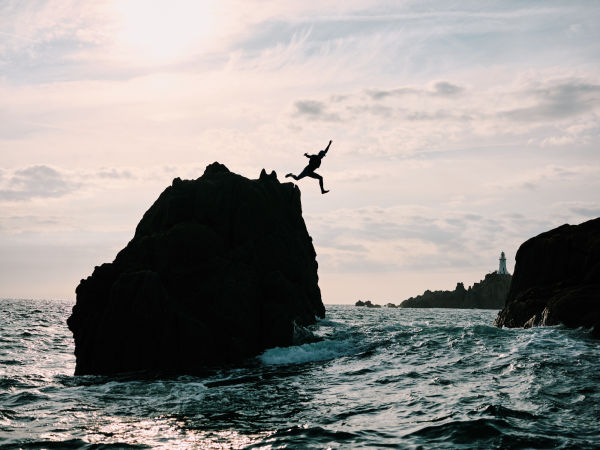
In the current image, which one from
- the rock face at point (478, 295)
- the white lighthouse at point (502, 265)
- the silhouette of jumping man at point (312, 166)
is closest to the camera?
the silhouette of jumping man at point (312, 166)

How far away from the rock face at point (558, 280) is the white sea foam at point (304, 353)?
10.4 meters

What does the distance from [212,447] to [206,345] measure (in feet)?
45.4

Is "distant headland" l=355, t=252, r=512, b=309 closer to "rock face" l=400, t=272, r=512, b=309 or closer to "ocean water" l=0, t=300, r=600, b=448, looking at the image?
"rock face" l=400, t=272, r=512, b=309

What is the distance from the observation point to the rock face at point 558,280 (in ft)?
93.7

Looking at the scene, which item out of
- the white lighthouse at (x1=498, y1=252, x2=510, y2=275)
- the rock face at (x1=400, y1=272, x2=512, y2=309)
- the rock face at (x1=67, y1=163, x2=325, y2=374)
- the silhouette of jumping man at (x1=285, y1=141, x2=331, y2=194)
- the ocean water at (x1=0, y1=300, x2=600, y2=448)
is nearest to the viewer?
the ocean water at (x1=0, y1=300, x2=600, y2=448)

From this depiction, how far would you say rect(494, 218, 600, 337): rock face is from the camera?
28562mm

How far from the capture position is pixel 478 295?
472 feet

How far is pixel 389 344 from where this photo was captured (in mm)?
30531

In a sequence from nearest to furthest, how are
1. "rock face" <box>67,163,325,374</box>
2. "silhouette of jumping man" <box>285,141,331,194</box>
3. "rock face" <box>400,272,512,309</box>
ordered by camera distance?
"rock face" <box>67,163,325,374</box> → "silhouette of jumping man" <box>285,141,331,194</box> → "rock face" <box>400,272,512,309</box>

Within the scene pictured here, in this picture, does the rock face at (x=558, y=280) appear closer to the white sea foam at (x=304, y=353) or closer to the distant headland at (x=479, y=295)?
the white sea foam at (x=304, y=353)

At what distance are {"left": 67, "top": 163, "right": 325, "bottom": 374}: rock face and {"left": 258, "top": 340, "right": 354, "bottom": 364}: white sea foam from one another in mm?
1048

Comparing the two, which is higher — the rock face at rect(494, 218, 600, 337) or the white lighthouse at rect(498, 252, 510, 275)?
the white lighthouse at rect(498, 252, 510, 275)

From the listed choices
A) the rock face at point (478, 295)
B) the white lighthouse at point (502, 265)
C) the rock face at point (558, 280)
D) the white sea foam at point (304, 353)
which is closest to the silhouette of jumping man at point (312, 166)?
the white sea foam at point (304, 353)

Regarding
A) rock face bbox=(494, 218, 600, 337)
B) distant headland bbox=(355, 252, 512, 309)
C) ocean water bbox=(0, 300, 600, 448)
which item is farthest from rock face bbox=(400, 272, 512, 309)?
ocean water bbox=(0, 300, 600, 448)
